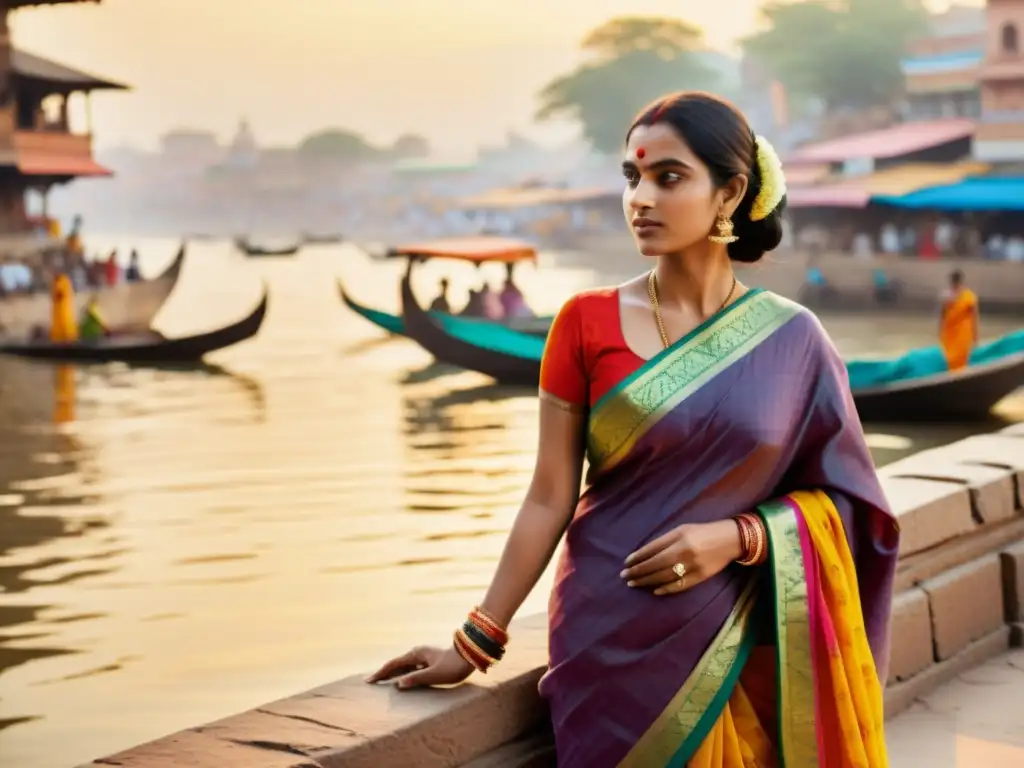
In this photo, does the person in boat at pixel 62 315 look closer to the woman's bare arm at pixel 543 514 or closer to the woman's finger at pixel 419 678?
the woman's finger at pixel 419 678

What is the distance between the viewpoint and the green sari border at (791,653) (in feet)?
5.84

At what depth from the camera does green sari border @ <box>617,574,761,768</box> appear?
172 cm

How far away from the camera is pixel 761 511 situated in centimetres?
177

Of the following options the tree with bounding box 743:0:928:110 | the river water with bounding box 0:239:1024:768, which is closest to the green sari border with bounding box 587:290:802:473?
the river water with bounding box 0:239:1024:768

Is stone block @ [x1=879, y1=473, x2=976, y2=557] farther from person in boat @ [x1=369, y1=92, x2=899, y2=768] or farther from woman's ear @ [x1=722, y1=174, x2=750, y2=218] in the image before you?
woman's ear @ [x1=722, y1=174, x2=750, y2=218]

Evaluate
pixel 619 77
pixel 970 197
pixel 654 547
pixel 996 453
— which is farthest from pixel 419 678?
pixel 619 77

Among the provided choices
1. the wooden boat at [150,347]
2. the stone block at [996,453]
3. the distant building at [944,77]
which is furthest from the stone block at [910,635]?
the distant building at [944,77]

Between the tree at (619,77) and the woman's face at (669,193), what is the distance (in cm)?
4260

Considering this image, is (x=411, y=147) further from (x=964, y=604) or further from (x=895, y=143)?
(x=964, y=604)

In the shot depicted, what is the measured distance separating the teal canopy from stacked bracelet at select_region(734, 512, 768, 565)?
1925 centimetres

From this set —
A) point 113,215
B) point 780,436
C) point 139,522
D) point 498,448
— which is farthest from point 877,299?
point 113,215

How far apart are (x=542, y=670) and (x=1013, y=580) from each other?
1.59 meters

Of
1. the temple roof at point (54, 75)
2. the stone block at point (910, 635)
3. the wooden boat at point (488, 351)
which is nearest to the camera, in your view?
the stone block at point (910, 635)

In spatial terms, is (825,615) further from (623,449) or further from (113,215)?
(113,215)
